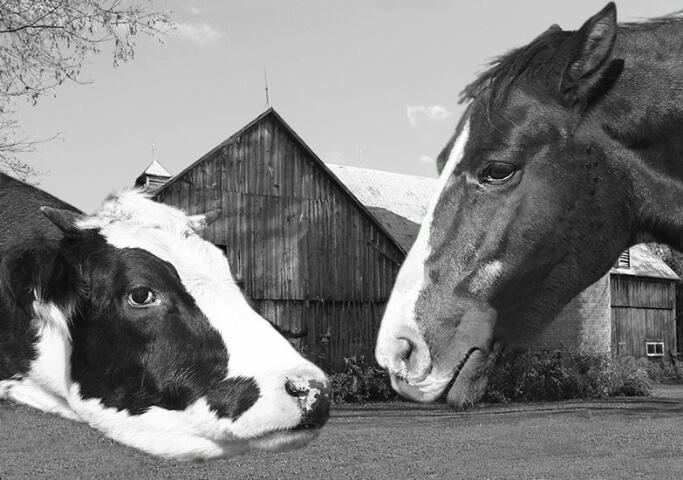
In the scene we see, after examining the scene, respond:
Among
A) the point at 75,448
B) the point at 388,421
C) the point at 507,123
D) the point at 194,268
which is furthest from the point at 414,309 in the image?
the point at 388,421

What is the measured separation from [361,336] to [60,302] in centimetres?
1911

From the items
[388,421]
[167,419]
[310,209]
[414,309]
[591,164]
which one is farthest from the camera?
[310,209]

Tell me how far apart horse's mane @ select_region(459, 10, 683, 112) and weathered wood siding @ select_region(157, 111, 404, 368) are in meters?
16.7

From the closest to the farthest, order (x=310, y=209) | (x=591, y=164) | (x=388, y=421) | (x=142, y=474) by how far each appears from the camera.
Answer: (x=591, y=164)
(x=142, y=474)
(x=388, y=421)
(x=310, y=209)

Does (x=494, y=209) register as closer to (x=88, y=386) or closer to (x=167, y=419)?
(x=167, y=419)

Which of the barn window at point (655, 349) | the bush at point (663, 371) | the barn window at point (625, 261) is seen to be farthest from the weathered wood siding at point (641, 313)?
the bush at point (663, 371)

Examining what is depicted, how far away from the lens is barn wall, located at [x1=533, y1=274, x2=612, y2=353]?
23.4m

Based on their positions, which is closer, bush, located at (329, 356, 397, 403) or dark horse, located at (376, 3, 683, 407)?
dark horse, located at (376, 3, 683, 407)

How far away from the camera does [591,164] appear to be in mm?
2787

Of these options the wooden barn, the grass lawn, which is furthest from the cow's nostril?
the wooden barn

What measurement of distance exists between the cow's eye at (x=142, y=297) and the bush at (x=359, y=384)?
55.8 ft

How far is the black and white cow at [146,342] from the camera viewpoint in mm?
3025

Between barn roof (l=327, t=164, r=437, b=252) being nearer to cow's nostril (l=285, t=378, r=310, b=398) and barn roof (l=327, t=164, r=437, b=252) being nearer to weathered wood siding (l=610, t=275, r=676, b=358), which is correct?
weathered wood siding (l=610, t=275, r=676, b=358)

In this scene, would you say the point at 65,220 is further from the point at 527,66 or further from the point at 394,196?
the point at 394,196
